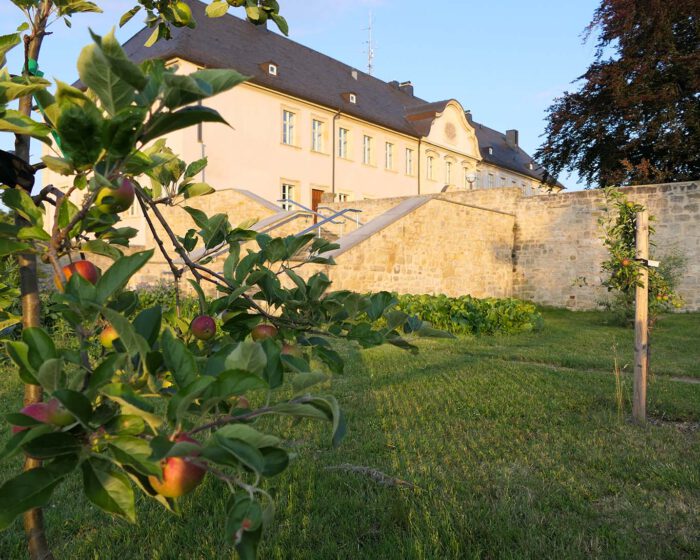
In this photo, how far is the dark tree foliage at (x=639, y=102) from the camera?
55.9ft

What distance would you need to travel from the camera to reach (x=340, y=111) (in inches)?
951

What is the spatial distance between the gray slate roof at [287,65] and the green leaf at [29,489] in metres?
16.6

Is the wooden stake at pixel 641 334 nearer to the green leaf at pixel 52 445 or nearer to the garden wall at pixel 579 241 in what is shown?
the green leaf at pixel 52 445

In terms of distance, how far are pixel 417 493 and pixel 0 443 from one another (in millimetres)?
2887

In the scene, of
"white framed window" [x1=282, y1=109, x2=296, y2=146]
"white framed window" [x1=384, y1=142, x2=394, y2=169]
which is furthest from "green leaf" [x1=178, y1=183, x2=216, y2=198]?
"white framed window" [x1=384, y1=142, x2=394, y2=169]

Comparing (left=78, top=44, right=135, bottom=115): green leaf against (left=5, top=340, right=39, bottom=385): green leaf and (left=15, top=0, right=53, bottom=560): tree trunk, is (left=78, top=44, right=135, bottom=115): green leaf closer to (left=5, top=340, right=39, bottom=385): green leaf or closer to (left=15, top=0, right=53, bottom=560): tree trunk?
(left=5, top=340, right=39, bottom=385): green leaf

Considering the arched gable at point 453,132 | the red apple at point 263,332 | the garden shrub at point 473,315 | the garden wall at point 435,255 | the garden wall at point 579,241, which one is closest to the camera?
the red apple at point 263,332

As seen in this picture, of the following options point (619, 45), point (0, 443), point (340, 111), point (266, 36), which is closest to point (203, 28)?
point (266, 36)

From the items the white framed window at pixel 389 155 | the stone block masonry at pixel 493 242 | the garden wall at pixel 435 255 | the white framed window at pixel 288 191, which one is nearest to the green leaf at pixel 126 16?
the garden wall at pixel 435 255

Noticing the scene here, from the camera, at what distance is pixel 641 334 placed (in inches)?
195

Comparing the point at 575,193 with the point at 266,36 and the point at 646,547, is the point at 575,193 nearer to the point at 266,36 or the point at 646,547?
the point at 646,547

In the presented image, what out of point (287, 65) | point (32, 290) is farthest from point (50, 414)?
point (287, 65)

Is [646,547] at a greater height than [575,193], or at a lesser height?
lesser

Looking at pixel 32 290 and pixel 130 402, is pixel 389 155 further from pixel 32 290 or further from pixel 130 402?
pixel 130 402
